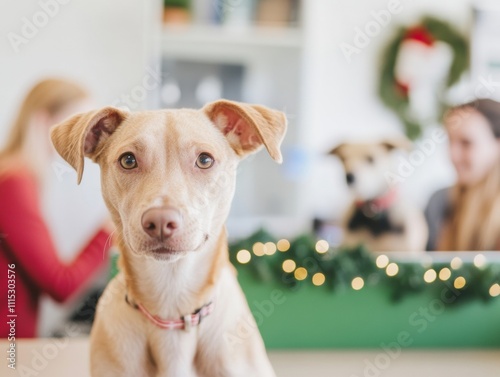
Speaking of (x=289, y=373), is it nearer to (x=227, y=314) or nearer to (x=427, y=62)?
(x=227, y=314)

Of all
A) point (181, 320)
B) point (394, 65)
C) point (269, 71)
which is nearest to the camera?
point (181, 320)

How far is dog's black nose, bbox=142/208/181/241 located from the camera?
0.68 metres

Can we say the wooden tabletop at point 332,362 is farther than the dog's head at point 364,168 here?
No

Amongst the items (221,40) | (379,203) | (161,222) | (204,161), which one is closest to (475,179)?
(379,203)

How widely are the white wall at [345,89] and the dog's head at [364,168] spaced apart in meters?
0.96

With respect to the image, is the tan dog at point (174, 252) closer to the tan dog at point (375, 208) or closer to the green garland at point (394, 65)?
the tan dog at point (375, 208)

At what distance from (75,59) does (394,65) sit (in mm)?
1686

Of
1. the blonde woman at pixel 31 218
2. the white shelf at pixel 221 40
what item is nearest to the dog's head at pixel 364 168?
the white shelf at pixel 221 40

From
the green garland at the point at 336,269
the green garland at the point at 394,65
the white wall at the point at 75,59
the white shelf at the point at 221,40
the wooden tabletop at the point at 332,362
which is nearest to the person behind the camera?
the wooden tabletop at the point at 332,362

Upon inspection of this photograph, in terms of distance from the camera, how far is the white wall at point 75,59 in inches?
89.7

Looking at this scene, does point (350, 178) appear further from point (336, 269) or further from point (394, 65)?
point (394, 65)

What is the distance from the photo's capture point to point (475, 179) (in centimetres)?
217

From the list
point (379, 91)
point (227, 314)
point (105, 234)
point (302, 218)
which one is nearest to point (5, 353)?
point (105, 234)

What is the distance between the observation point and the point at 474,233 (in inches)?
80.0
